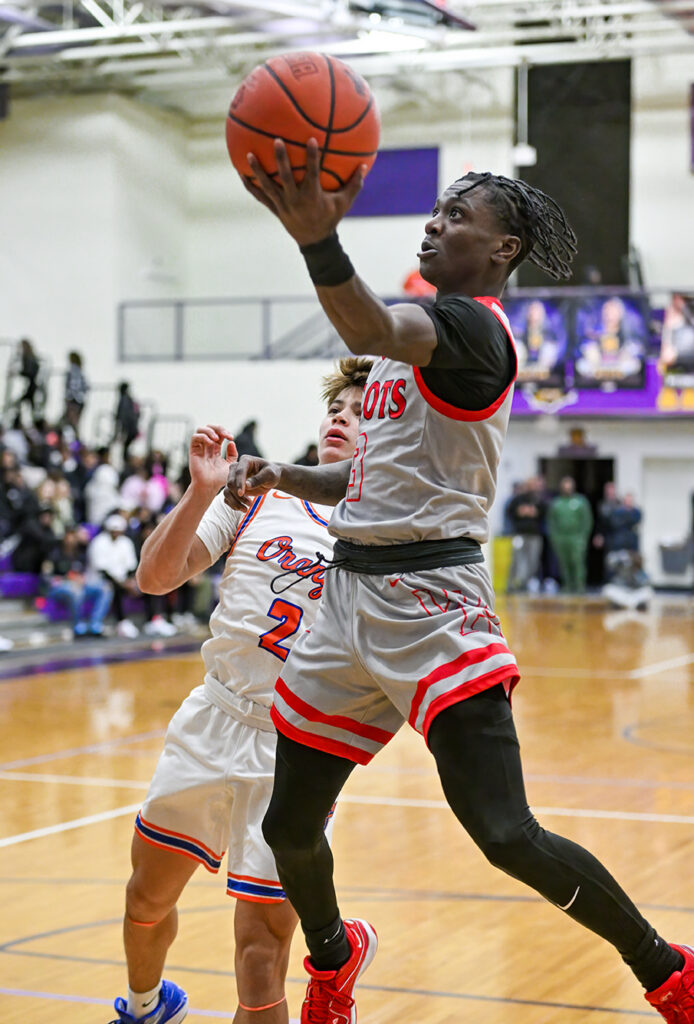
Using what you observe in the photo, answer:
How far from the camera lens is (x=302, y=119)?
2.33 meters

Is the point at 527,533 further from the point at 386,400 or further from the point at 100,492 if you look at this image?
the point at 386,400

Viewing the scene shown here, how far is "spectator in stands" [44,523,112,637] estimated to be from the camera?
13.5m

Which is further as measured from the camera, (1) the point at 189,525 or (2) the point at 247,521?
(2) the point at 247,521

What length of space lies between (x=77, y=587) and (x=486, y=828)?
1148cm

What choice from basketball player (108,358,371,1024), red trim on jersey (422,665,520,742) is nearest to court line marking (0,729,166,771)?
basketball player (108,358,371,1024)

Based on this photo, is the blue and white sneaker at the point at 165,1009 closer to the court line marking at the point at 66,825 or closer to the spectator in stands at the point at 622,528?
the court line marking at the point at 66,825

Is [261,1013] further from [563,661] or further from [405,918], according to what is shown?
[563,661]

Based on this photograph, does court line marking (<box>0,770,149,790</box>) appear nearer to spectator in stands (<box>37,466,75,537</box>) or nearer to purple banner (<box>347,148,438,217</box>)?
spectator in stands (<box>37,466,75,537</box>)

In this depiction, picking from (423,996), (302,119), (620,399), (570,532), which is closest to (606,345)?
(620,399)

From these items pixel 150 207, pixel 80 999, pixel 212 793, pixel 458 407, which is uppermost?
pixel 150 207

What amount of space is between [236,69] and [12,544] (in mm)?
10569

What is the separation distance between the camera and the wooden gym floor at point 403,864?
381 centimetres

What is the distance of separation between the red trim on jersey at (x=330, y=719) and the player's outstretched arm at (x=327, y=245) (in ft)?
2.65

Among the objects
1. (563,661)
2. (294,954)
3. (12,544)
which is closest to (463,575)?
(294,954)
